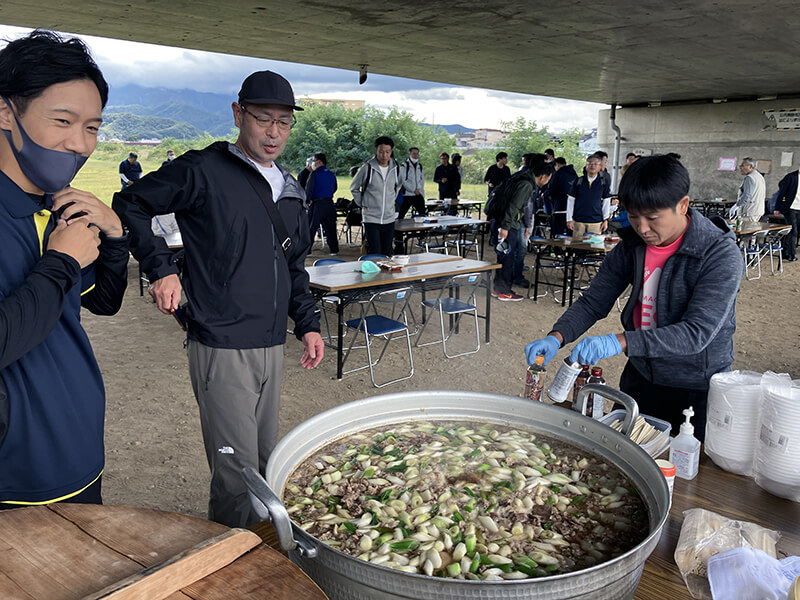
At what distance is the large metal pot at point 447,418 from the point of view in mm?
792

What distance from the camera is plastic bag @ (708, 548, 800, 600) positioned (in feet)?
3.25

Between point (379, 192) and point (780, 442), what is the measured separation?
6881mm

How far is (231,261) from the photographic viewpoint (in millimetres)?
2137

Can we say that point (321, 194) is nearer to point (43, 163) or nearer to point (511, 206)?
point (511, 206)

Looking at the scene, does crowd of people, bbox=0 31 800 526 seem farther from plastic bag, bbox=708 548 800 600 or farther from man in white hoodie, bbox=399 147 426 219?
man in white hoodie, bbox=399 147 426 219

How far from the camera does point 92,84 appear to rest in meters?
1.37

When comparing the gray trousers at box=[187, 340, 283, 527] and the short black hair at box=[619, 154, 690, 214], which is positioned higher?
the short black hair at box=[619, 154, 690, 214]

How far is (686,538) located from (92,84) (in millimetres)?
1649

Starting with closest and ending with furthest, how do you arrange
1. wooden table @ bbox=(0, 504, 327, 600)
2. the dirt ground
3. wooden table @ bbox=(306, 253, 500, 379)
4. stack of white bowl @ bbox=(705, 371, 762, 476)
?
wooden table @ bbox=(0, 504, 327, 600) < stack of white bowl @ bbox=(705, 371, 762, 476) < the dirt ground < wooden table @ bbox=(306, 253, 500, 379)

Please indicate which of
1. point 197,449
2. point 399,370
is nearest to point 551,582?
point 197,449

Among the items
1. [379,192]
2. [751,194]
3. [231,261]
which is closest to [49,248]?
[231,261]

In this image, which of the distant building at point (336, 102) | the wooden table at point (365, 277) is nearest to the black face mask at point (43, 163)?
the wooden table at point (365, 277)

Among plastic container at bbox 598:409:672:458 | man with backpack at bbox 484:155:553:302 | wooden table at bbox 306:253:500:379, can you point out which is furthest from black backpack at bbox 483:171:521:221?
plastic container at bbox 598:409:672:458

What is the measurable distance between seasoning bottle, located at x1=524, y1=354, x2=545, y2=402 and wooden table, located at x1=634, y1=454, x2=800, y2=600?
1.59 feet
